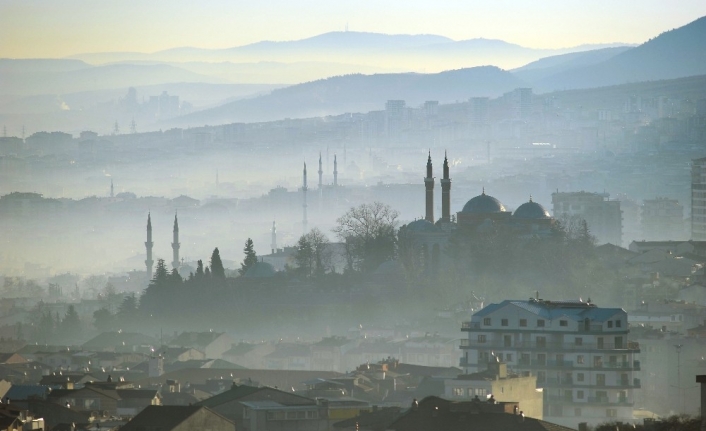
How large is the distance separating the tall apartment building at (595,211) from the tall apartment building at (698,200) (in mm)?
5483

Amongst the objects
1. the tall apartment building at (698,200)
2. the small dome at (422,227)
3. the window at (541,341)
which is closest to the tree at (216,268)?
the small dome at (422,227)

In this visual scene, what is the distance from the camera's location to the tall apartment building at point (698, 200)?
162625 millimetres

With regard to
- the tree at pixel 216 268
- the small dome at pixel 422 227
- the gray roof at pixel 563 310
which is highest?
the small dome at pixel 422 227

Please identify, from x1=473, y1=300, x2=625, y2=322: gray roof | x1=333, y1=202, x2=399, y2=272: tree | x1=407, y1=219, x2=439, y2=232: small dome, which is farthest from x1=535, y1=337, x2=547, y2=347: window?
x1=333, y1=202, x2=399, y2=272: tree

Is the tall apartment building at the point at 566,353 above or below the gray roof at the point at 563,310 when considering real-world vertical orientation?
below

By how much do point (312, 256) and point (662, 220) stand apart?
5505cm

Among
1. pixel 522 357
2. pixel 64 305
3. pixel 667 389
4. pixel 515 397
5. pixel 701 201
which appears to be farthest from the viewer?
pixel 701 201

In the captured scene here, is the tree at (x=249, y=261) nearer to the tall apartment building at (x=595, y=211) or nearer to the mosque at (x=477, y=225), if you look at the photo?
the mosque at (x=477, y=225)

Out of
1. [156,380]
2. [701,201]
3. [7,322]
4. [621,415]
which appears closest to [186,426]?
[621,415]

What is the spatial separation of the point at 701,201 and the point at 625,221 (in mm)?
26756

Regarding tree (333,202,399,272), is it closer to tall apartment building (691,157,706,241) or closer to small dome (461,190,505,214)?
small dome (461,190,505,214)

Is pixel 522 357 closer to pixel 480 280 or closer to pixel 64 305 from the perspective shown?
pixel 480 280

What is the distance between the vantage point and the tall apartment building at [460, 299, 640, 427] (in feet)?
222

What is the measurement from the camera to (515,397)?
60250 millimetres
